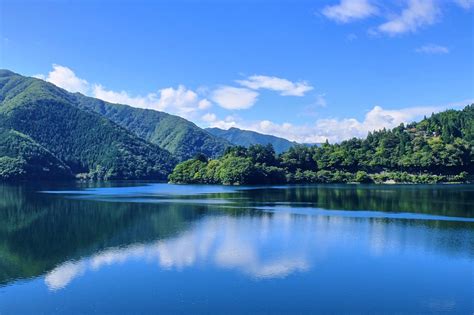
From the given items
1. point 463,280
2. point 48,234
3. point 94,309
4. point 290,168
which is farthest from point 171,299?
point 290,168

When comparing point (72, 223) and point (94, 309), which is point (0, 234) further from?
point (94, 309)

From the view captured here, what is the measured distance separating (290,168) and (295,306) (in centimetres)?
14013

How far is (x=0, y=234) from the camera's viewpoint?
4378cm

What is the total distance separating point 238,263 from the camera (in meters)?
30.3

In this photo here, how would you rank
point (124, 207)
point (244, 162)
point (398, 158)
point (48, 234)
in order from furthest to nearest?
point (398, 158)
point (244, 162)
point (124, 207)
point (48, 234)

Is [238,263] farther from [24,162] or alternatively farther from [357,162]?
[24,162]

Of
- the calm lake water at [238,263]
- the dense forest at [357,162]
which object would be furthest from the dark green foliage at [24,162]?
the calm lake water at [238,263]

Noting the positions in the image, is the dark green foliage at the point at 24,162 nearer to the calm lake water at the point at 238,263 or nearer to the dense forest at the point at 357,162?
the dense forest at the point at 357,162

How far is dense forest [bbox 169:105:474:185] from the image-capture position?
147 meters

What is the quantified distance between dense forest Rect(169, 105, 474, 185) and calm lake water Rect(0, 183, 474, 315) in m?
94.3

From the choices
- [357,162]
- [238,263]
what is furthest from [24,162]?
[238,263]

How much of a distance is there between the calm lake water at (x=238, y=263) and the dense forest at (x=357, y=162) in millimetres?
94336

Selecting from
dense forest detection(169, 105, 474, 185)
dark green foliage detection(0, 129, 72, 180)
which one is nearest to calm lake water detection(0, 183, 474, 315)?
dense forest detection(169, 105, 474, 185)

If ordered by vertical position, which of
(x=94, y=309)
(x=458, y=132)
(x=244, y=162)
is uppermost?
(x=458, y=132)
